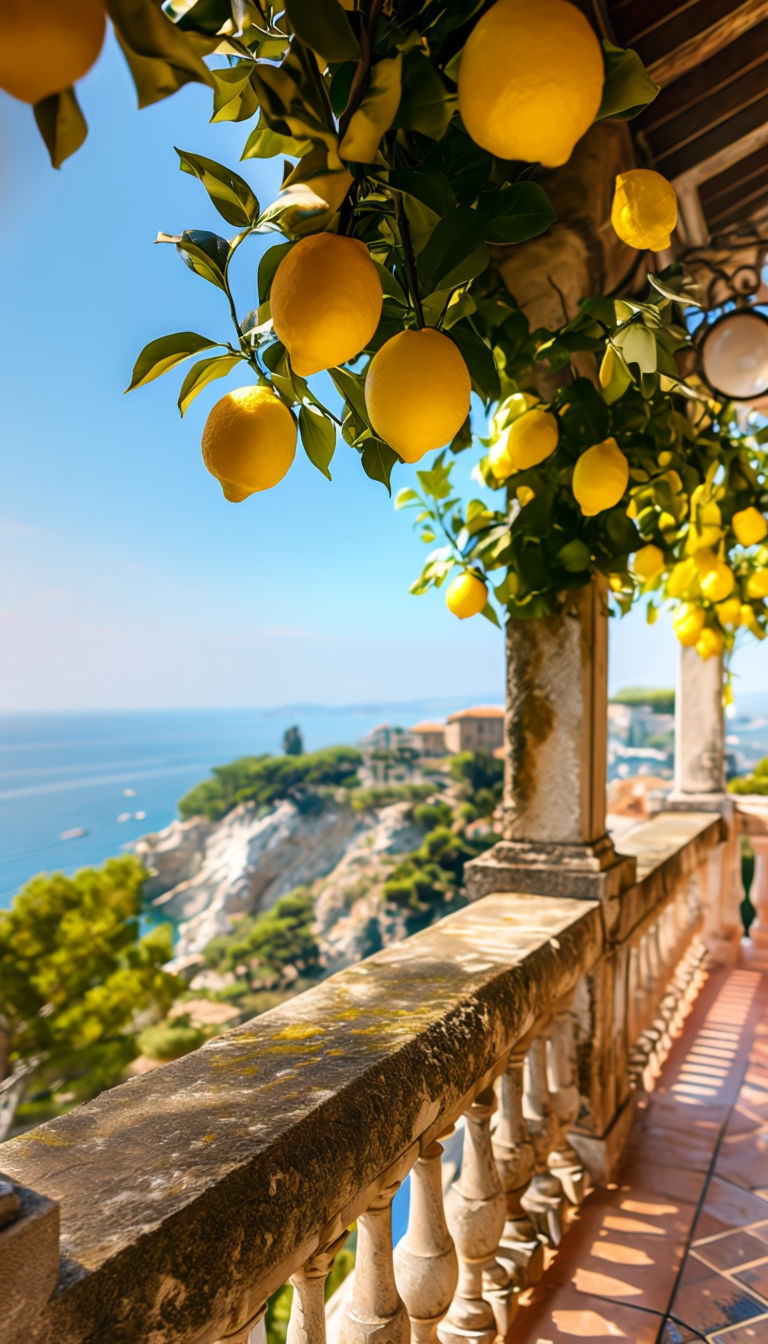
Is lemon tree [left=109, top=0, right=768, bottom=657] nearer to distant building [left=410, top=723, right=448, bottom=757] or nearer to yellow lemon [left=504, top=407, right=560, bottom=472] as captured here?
yellow lemon [left=504, top=407, right=560, bottom=472]

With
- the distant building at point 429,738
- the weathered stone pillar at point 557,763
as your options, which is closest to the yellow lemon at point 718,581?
the weathered stone pillar at point 557,763

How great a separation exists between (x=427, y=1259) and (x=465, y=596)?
0.75 meters

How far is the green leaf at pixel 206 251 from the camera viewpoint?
1.31ft

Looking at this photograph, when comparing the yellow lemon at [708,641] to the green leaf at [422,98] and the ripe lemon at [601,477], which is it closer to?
the ripe lemon at [601,477]

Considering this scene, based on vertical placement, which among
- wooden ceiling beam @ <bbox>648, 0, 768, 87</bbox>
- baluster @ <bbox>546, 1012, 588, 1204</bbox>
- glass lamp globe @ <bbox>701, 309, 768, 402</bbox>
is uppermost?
wooden ceiling beam @ <bbox>648, 0, 768, 87</bbox>

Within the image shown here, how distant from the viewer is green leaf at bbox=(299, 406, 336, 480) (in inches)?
17.8

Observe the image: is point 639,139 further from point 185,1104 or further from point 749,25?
point 185,1104

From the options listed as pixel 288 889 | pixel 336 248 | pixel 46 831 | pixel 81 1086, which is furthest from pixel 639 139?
pixel 288 889

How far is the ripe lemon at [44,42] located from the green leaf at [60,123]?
15 mm

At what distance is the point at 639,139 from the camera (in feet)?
4.73

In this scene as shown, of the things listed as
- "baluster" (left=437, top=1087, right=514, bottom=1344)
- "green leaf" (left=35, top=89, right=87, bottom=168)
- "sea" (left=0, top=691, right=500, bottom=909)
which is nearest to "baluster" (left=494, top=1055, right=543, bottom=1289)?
"baluster" (left=437, top=1087, right=514, bottom=1344)

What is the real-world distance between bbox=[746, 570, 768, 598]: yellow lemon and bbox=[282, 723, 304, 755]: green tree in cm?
2515

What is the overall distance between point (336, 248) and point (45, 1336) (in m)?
0.49

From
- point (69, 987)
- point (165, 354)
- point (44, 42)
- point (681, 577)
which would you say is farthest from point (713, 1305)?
point (69, 987)
